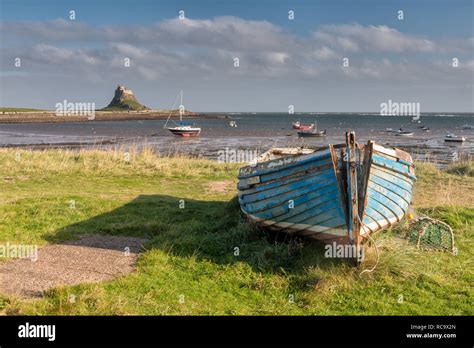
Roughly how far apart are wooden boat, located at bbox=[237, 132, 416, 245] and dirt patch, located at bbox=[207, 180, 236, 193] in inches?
297

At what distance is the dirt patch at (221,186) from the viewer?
55.0ft

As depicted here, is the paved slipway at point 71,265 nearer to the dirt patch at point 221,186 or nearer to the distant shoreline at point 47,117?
the dirt patch at point 221,186

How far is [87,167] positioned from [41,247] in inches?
419

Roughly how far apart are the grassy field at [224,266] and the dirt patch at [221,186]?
172 cm

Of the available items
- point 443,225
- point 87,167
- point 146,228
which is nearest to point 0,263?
point 146,228

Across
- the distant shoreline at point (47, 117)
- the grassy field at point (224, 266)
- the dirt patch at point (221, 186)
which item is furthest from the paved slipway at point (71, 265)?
the distant shoreline at point (47, 117)

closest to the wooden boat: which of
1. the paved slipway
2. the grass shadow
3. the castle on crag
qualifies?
the grass shadow

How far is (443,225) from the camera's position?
9906mm

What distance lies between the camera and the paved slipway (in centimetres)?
752

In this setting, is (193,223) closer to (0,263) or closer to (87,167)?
(0,263)
